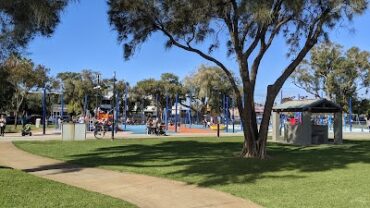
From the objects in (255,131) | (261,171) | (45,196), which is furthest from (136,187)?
(255,131)

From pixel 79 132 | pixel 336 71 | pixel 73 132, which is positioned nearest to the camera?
pixel 73 132

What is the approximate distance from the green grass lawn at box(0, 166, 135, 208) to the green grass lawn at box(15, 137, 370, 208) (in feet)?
9.48

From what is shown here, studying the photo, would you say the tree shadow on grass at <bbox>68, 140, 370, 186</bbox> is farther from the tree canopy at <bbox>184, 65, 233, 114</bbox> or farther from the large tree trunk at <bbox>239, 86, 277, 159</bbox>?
the tree canopy at <bbox>184, 65, 233, 114</bbox>

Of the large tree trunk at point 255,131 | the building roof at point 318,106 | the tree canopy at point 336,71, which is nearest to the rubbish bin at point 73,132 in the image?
the building roof at point 318,106

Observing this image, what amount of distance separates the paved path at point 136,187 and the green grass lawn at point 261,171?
508mm

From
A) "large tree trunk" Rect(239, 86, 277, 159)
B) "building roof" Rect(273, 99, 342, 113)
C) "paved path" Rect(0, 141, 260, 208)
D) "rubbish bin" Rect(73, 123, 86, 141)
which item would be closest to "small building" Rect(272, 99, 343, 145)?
"building roof" Rect(273, 99, 342, 113)

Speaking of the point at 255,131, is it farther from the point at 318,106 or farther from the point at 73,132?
the point at 73,132

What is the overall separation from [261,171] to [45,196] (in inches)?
260

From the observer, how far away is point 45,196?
10781 millimetres

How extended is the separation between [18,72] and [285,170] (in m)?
44.8

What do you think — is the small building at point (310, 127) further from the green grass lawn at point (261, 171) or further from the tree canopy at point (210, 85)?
the tree canopy at point (210, 85)

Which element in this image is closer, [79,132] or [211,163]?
[211,163]

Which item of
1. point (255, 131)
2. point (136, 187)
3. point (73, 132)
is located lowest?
point (136, 187)

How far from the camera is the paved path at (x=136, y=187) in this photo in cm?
1083
